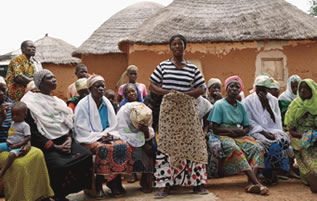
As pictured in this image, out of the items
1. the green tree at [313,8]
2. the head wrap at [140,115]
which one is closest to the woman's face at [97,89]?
the head wrap at [140,115]

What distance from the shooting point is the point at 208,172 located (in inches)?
213

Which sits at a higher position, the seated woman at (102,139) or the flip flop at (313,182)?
the seated woman at (102,139)

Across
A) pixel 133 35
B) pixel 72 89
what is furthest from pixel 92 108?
pixel 133 35

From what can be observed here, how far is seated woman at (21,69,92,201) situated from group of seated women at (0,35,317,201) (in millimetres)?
12

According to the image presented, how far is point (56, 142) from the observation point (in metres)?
4.67

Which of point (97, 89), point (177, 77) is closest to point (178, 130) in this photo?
point (177, 77)

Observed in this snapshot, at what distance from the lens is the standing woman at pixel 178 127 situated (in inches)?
186

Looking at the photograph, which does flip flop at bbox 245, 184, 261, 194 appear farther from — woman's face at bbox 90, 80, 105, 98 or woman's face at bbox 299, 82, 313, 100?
woman's face at bbox 90, 80, 105, 98

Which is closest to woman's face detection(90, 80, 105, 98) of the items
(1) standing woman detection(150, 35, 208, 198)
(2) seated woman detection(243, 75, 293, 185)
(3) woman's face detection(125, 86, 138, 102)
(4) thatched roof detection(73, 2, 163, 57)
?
(3) woman's face detection(125, 86, 138, 102)

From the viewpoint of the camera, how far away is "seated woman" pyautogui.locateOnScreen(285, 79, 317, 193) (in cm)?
519

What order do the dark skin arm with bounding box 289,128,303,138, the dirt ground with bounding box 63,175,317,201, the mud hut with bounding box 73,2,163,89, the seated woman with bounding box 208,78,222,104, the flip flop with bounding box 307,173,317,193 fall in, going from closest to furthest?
the dirt ground with bounding box 63,175,317,201, the flip flop with bounding box 307,173,317,193, the dark skin arm with bounding box 289,128,303,138, the seated woman with bounding box 208,78,222,104, the mud hut with bounding box 73,2,163,89

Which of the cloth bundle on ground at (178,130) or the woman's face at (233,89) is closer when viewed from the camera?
the cloth bundle on ground at (178,130)

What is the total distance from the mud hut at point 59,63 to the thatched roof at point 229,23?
6689 mm

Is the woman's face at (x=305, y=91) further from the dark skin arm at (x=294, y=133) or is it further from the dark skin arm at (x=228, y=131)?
the dark skin arm at (x=228, y=131)
